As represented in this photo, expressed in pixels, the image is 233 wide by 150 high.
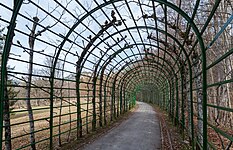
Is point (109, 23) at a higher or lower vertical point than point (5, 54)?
higher

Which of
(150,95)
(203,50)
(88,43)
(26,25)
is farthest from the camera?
(150,95)

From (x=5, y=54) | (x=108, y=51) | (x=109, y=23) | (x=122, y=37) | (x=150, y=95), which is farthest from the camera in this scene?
Result: (x=150, y=95)

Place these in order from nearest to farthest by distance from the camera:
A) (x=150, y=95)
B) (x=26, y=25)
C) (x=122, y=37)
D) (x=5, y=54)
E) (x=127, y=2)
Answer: (x=5, y=54), (x=127, y=2), (x=26, y=25), (x=122, y=37), (x=150, y=95)

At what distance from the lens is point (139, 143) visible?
670 centimetres

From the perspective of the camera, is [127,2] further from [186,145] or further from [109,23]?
[186,145]

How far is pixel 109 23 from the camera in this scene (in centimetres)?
631

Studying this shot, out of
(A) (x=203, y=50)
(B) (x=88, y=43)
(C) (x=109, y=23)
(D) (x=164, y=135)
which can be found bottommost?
(D) (x=164, y=135)

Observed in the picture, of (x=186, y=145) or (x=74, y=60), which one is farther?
(x=74, y=60)

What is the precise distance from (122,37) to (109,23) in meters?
1.55

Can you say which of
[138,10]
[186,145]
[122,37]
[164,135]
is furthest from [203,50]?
[164,135]

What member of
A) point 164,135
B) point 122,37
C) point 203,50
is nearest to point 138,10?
point 122,37

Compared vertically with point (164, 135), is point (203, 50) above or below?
above

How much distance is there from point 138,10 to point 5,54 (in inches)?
139

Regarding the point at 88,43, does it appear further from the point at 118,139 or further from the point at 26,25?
the point at 118,139
